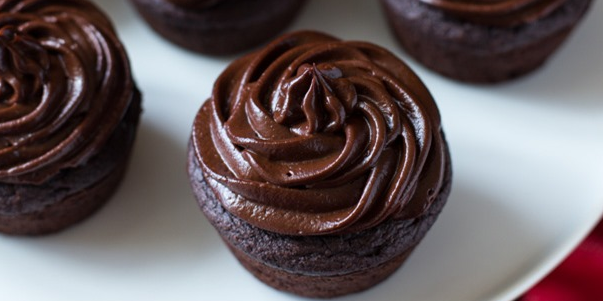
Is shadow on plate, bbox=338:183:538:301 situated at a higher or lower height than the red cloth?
higher

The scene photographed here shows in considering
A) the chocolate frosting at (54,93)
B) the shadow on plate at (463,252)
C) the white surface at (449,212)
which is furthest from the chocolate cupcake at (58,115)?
the shadow on plate at (463,252)

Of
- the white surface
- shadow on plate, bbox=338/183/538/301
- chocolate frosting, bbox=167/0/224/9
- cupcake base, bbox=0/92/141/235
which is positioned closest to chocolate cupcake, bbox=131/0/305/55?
chocolate frosting, bbox=167/0/224/9

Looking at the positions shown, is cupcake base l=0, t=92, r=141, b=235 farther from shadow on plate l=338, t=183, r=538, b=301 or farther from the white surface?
shadow on plate l=338, t=183, r=538, b=301

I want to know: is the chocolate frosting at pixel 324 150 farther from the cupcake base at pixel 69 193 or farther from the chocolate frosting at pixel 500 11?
the chocolate frosting at pixel 500 11

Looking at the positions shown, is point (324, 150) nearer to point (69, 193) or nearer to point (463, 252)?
point (463, 252)

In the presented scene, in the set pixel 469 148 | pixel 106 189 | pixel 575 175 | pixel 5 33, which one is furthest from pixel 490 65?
pixel 5 33

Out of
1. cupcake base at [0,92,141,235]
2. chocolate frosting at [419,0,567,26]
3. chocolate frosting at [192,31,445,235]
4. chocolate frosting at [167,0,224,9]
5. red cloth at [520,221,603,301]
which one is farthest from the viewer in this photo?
chocolate frosting at [167,0,224,9]

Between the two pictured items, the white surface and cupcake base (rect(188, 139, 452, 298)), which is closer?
cupcake base (rect(188, 139, 452, 298))

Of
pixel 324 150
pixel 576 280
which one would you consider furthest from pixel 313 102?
pixel 576 280
